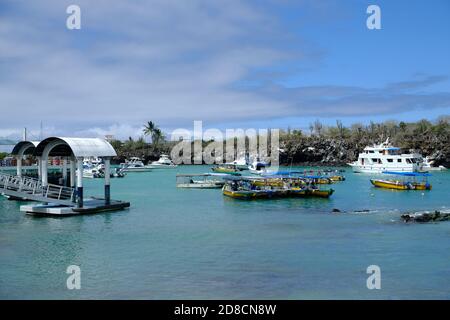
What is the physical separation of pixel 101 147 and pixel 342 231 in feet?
57.7

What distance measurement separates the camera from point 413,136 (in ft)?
444

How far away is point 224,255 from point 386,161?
72858 mm

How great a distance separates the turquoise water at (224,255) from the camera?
16.3m

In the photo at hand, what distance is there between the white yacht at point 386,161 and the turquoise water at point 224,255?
50.5 metres

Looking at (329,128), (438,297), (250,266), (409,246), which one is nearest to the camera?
(438,297)

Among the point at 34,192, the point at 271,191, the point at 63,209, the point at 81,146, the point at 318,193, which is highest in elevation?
the point at 81,146

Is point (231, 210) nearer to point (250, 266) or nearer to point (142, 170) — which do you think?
point (250, 266)

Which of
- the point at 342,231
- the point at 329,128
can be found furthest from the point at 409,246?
the point at 329,128

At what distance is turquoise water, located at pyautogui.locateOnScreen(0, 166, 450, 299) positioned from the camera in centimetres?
1634

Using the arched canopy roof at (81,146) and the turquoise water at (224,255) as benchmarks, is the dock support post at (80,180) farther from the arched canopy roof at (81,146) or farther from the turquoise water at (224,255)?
the turquoise water at (224,255)

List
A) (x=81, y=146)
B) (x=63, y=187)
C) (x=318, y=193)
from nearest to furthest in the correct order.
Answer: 1. (x=81, y=146)
2. (x=63, y=187)
3. (x=318, y=193)

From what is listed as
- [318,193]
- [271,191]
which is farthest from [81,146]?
[318,193]

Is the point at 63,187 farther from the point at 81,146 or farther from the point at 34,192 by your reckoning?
the point at 81,146

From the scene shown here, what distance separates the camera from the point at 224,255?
21516mm
